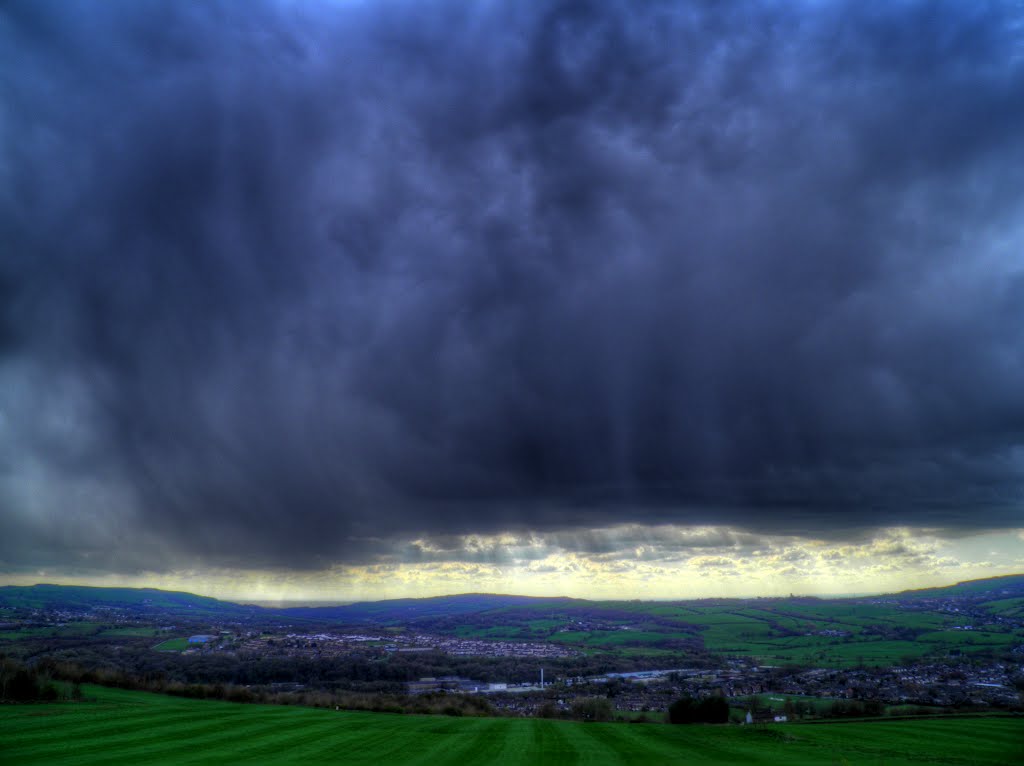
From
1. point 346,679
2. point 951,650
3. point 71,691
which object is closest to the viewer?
point 71,691

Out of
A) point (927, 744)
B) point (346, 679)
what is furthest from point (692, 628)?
point (927, 744)

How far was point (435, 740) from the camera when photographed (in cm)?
3472

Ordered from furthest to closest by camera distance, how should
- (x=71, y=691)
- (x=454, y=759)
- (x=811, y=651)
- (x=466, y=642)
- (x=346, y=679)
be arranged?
(x=466, y=642)
(x=811, y=651)
(x=346, y=679)
(x=71, y=691)
(x=454, y=759)

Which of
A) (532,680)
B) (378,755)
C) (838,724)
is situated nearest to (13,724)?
(378,755)

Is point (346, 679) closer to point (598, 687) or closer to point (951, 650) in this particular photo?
point (598, 687)

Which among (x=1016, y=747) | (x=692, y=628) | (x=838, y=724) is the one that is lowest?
(x=692, y=628)

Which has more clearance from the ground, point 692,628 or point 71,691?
point 71,691

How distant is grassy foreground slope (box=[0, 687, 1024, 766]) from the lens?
27219 millimetres

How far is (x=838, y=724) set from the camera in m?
43.3

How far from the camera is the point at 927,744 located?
1267 inches

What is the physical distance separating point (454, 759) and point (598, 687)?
70561 millimetres

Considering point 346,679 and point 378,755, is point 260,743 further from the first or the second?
point 346,679

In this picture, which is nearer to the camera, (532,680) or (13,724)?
(13,724)

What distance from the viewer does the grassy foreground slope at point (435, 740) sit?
27.2 metres
